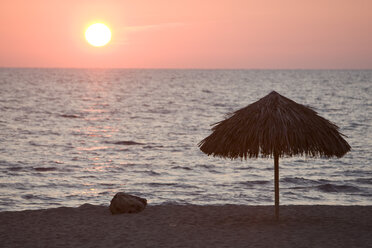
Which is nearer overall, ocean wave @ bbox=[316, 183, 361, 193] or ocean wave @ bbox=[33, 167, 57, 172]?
ocean wave @ bbox=[316, 183, 361, 193]

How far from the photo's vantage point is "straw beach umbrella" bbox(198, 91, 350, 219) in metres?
12.1

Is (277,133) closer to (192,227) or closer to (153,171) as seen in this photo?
(192,227)

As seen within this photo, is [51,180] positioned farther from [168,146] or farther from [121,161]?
[168,146]

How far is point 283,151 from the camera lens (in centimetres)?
1230

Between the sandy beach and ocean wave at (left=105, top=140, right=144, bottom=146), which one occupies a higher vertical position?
ocean wave at (left=105, top=140, right=144, bottom=146)

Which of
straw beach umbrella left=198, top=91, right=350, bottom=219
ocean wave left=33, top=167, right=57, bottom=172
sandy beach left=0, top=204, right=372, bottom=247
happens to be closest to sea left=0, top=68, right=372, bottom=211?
ocean wave left=33, top=167, right=57, bottom=172

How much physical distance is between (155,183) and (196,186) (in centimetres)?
172

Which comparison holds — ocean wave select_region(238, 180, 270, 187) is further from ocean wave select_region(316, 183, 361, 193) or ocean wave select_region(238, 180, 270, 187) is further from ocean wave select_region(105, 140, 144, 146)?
ocean wave select_region(105, 140, 144, 146)

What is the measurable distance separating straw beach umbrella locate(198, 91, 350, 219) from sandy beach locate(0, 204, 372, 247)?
1864 millimetres

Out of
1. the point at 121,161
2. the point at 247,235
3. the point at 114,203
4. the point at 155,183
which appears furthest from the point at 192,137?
the point at 247,235

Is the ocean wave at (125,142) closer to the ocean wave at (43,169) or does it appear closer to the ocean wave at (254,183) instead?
the ocean wave at (43,169)

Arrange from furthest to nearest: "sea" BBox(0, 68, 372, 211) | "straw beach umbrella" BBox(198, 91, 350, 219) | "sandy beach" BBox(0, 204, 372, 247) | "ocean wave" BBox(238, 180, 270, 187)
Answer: "ocean wave" BBox(238, 180, 270, 187) → "sea" BBox(0, 68, 372, 211) → "straw beach umbrella" BBox(198, 91, 350, 219) → "sandy beach" BBox(0, 204, 372, 247)

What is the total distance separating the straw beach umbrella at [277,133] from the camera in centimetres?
1212

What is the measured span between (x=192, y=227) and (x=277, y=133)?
321 cm
